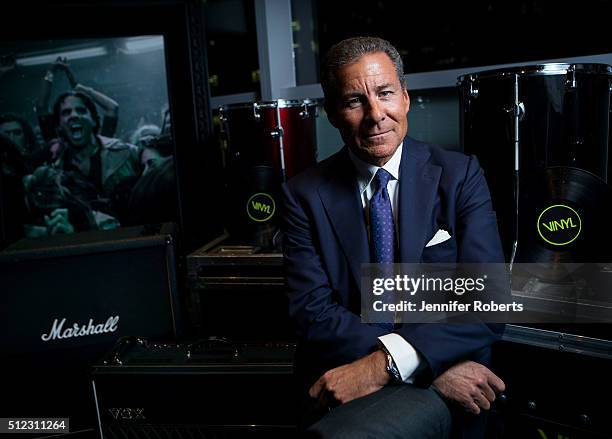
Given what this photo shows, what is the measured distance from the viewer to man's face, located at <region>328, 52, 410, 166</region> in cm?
156

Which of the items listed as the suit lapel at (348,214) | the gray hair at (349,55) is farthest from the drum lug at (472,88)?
the suit lapel at (348,214)

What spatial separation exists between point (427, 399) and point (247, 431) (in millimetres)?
793

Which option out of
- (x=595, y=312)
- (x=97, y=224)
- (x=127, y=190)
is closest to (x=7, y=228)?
(x=97, y=224)

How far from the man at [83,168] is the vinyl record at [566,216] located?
6.82ft

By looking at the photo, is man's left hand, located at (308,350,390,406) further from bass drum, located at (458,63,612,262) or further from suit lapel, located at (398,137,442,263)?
bass drum, located at (458,63,612,262)

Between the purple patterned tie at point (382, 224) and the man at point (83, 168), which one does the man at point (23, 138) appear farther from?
the purple patterned tie at point (382, 224)

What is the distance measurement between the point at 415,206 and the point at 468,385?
51 centimetres

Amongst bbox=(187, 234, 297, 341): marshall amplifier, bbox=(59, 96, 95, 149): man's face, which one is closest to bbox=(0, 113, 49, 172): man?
bbox=(59, 96, 95, 149): man's face

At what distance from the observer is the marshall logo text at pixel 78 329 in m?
2.46

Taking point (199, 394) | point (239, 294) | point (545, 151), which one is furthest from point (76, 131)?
point (545, 151)

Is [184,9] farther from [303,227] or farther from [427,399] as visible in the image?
[427,399]

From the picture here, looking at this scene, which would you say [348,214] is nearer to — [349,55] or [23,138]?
[349,55]

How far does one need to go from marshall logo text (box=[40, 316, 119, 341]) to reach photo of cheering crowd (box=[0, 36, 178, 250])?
2.25 ft

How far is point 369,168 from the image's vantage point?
1705 mm
